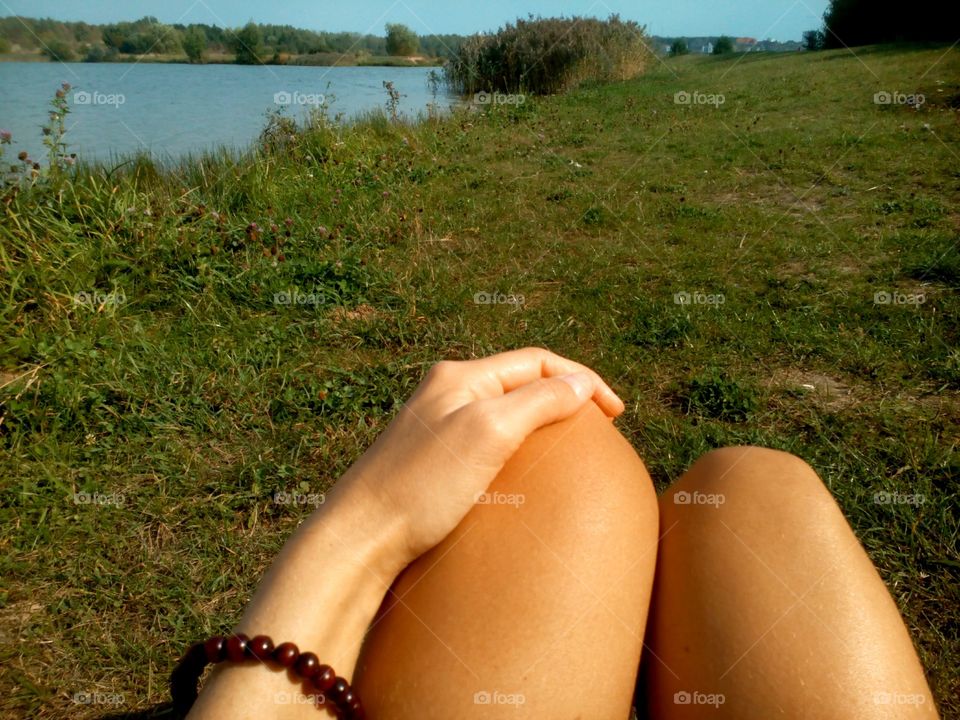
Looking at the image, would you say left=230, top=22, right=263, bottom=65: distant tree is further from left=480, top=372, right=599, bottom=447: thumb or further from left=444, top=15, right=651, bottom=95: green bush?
left=480, top=372, right=599, bottom=447: thumb

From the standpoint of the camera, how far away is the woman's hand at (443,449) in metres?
0.99

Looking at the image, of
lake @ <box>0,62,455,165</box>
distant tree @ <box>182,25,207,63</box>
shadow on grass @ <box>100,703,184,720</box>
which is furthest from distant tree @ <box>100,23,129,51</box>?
shadow on grass @ <box>100,703,184,720</box>

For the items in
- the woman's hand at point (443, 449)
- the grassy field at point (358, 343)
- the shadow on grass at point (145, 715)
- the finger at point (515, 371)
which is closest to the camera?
the woman's hand at point (443, 449)

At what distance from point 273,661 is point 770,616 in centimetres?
78

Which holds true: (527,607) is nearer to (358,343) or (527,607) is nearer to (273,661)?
(273,661)

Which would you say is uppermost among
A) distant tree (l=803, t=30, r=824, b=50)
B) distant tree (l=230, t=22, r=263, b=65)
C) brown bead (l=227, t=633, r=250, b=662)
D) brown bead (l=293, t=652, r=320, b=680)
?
distant tree (l=803, t=30, r=824, b=50)

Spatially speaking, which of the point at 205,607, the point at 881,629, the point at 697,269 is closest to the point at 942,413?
the point at 697,269

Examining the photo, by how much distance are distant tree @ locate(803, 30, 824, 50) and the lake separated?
93.0 feet

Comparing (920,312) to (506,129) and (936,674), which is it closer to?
(936,674)

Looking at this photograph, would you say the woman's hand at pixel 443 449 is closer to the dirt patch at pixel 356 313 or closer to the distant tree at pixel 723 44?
the dirt patch at pixel 356 313

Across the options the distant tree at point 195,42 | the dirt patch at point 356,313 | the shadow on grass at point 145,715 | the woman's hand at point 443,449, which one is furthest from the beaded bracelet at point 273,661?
the distant tree at point 195,42

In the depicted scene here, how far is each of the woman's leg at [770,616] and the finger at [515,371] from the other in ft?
1.08

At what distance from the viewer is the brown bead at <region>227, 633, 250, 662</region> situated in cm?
86

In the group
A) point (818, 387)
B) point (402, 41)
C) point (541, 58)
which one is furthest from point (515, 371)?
point (402, 41)
